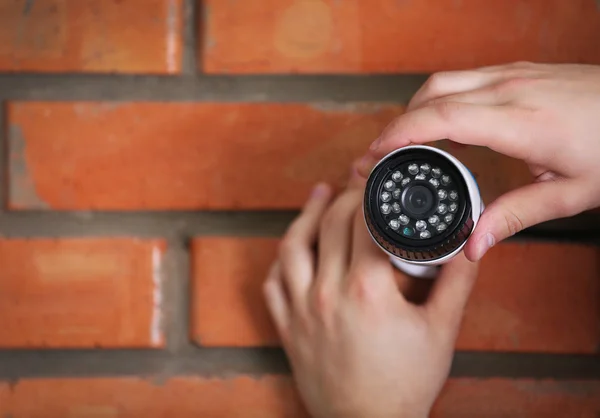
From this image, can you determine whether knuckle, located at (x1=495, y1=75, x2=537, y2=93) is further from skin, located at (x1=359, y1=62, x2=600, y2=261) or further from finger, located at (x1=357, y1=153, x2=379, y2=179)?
finger, located at (x1=357, y1=153, x2=379, y2=179)

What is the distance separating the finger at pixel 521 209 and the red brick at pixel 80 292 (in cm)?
40

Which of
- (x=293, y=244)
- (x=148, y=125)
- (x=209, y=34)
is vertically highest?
(x=209, y=34)

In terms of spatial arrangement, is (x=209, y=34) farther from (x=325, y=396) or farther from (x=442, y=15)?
(x=325, y=396)

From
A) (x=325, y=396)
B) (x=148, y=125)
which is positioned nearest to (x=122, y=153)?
(x=148, y=125)

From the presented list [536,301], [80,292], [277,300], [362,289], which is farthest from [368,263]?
[80,292]

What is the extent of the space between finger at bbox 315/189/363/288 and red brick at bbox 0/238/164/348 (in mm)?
209

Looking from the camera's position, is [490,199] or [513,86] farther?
[490,199]

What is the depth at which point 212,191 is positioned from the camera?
28.6 inches

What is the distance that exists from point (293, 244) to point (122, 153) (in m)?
0.24

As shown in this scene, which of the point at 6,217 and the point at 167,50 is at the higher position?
the point at 167,50

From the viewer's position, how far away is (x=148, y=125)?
2.38 feet

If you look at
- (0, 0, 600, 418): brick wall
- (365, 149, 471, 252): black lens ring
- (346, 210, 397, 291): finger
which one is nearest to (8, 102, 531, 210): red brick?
(0, 0, 600, 418): brick wall

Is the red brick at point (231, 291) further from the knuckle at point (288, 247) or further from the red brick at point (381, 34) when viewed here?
the red brick at point (381, 34)

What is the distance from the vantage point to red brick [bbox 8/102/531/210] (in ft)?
2.36
